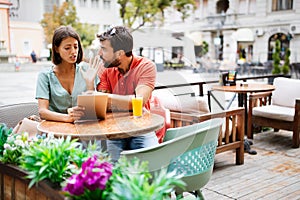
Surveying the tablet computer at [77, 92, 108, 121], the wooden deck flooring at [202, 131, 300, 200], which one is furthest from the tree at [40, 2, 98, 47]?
the tablet computer at [77, 92, 108, 121]

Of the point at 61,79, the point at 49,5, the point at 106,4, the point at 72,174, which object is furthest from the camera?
the point at 106,4

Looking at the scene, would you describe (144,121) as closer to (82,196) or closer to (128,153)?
(128,153)

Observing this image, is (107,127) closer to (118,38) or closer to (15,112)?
(118,38)

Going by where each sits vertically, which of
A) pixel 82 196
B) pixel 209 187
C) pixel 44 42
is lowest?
pixel 209 187

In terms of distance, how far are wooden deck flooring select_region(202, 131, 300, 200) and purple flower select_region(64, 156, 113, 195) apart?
1.76 metres

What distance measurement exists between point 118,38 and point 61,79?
1.65 ft

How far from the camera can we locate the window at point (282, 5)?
18000 millimetres

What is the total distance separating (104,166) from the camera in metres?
1.18

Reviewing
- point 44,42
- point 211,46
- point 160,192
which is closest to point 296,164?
point 160,192

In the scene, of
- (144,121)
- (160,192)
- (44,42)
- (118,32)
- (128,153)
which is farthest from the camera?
(44,42)

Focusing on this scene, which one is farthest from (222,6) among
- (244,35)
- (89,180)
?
(89,180)

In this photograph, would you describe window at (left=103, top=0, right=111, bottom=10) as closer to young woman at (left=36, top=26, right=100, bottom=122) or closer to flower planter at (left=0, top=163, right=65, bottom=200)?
young woman at (left=36, top=26, right=100, bottom=122)

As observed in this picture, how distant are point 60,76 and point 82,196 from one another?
4.66ft

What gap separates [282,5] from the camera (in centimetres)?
1853
